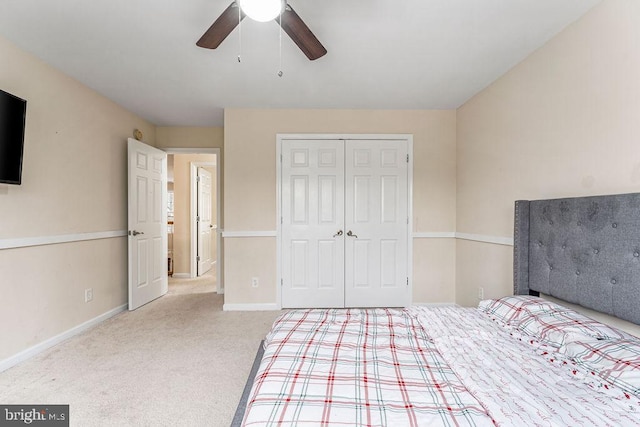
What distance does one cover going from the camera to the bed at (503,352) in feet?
3.15

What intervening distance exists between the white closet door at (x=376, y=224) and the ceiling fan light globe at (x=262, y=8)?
87.3 inches

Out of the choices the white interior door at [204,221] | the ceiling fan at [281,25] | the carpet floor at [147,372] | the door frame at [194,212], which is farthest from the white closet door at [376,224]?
the white interior door at [204,221]

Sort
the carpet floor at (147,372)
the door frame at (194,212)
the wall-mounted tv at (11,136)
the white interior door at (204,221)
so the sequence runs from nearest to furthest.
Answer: the carpet floor at (147,372)
the wall-mounted tv at (11,136)
the door frame at (194,212)
the white interior door at (204,221)

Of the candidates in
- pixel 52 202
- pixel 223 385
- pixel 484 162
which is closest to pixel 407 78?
pixel 484 162

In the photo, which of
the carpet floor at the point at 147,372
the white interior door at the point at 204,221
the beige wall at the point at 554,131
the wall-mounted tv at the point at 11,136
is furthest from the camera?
the white interior door at the point at 204,221

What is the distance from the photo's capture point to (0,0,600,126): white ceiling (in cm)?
180

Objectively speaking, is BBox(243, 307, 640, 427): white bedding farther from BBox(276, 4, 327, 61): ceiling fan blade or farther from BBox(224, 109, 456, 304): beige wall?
BBox(224, 109, 456, 304): beige wall

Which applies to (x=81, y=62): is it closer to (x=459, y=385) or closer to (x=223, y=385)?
(x=223, y=385)

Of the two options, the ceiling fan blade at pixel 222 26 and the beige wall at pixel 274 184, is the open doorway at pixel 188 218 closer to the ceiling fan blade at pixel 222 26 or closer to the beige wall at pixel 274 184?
the beige wall at pixel 274 184

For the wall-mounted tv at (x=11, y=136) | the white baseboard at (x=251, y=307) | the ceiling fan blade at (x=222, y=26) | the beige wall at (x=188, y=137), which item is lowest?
the white baseboard at (x=251, y=307)

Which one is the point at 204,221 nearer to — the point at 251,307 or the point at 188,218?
the point at 188,218

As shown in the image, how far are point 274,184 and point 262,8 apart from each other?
225cm

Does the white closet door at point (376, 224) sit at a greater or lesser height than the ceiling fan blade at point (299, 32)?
lesser

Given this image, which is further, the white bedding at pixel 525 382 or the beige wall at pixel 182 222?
the beige wall at pixel 182 222
